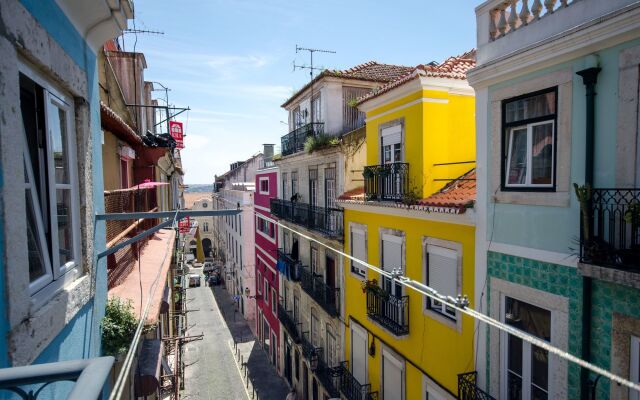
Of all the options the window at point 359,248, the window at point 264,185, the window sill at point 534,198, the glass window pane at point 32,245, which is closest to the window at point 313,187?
the window at point 359,248

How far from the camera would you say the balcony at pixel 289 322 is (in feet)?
65.7

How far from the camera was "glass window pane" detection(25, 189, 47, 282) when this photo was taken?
2949 millimetres

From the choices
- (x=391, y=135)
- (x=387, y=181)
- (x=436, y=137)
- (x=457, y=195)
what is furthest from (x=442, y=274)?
(x=391, y=135)

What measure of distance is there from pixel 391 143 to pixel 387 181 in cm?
116

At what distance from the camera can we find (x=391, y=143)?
10.9m

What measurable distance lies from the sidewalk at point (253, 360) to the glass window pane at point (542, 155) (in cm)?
1949

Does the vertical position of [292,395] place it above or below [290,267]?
below

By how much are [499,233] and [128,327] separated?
6111 millimetres

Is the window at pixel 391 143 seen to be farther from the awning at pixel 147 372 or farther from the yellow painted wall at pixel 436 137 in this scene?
the awning at pixel 147 372

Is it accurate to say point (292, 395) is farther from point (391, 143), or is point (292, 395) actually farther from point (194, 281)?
point (194, 281)

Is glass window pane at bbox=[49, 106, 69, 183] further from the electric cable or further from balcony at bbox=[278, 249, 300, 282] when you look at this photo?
balcony at bbox=[278, 249, 300, 282]

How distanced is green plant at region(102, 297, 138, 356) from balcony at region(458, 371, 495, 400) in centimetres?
613

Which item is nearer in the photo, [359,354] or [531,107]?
[531,107]

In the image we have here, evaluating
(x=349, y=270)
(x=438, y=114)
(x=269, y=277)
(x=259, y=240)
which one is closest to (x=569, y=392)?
(x=438, y=114)
